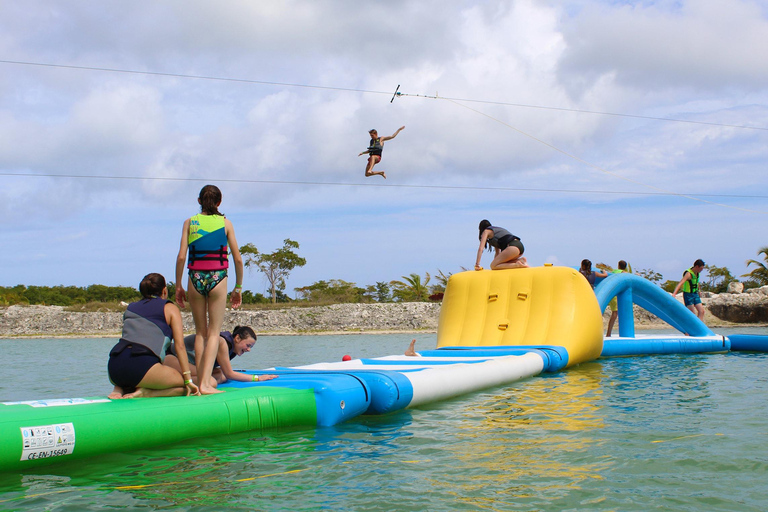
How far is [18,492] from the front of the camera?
310 cm

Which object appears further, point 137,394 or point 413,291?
point 413,291

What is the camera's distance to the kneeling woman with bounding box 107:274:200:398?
4059 millimetres

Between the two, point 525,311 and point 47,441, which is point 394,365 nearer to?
point 525,311

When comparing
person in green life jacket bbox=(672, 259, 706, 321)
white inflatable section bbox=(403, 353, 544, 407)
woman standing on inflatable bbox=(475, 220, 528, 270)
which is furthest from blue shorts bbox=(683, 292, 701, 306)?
white inflatable section bbox=(403, 353, 544, 407)

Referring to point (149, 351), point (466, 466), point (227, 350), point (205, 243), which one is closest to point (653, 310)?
point (227, 350)

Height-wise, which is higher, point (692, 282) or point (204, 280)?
point (692, 282)

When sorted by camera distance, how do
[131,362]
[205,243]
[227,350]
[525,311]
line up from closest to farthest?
[131,362]
[205,243]
[227,350]
[525,311]

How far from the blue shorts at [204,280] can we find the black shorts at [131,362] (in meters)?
0.49

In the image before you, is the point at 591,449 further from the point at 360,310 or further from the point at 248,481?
the point at 360,310

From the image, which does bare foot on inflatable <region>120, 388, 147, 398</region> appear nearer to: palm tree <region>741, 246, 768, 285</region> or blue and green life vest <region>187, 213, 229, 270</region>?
blue and green life vest <region>187, 213, 229, 270</region>

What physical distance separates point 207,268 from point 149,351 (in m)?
0.62

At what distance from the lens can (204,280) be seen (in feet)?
14.0

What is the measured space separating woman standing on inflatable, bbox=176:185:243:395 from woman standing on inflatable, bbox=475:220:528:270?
536cm

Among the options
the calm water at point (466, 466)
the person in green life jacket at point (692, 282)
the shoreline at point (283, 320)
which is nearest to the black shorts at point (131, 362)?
the calm water at point (466, 466)
